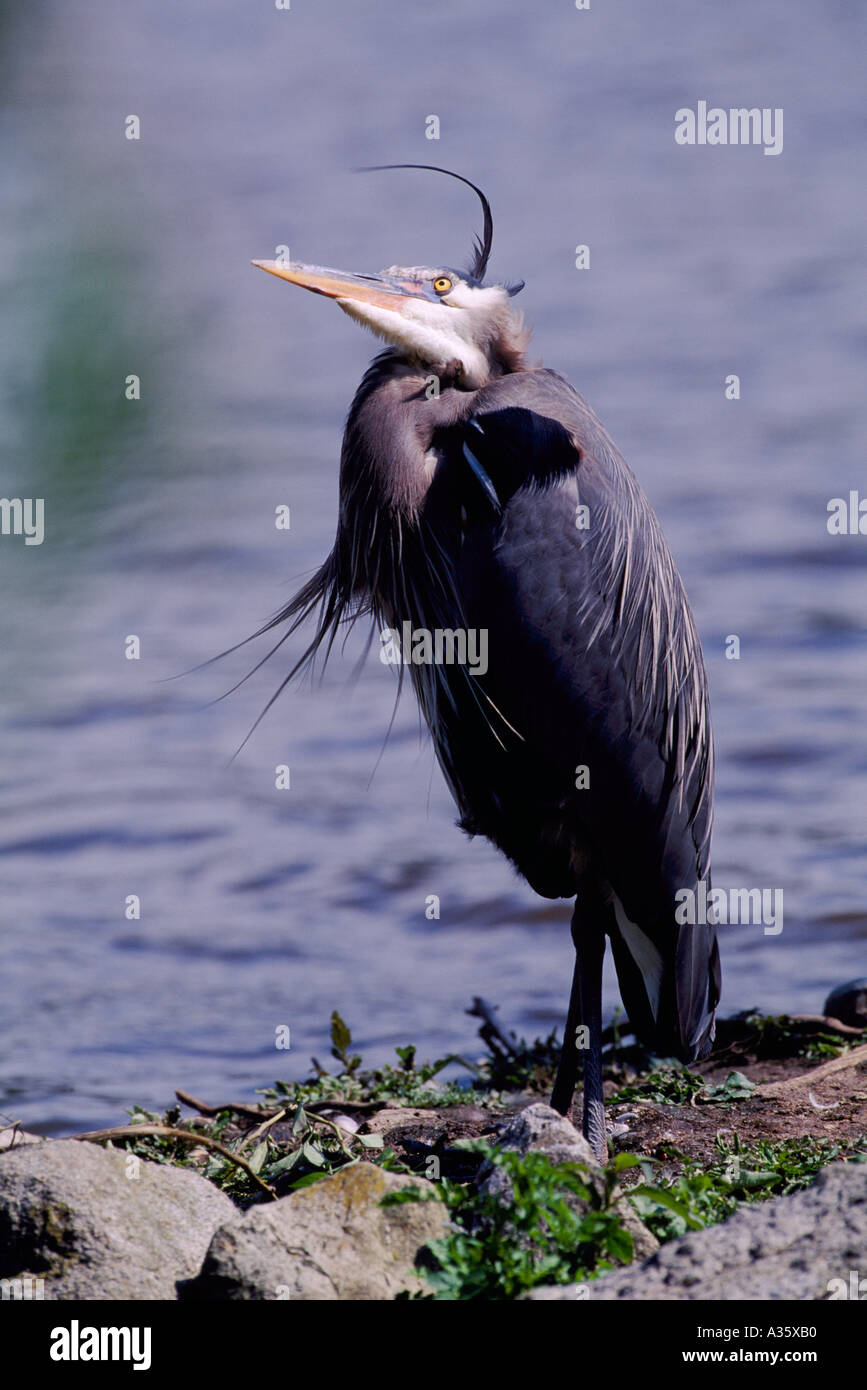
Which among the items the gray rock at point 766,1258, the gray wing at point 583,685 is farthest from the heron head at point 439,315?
the gray rock at point 766,1258

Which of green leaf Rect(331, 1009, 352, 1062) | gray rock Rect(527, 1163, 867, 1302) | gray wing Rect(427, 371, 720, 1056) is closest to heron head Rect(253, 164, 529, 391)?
gray wing Rect(427, 371, 720, 1056)

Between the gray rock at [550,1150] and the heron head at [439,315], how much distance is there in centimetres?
258

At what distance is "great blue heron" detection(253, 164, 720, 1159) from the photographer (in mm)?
4695

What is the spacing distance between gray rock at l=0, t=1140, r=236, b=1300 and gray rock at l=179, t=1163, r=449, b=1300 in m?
0.12

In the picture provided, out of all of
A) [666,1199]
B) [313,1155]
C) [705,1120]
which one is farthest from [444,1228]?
[705,1120]

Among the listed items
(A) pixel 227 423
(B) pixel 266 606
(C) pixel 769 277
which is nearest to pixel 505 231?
(C) pixel 769 277

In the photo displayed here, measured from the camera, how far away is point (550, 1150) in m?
3.29

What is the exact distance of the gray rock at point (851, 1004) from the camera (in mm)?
5742

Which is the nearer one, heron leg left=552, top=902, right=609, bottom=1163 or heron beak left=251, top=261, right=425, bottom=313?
heron beak left=251, top=261, right=425, bottom=313

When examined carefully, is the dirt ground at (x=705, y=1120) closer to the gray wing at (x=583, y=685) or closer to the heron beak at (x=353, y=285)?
the gray wing at (x=583, y=685)

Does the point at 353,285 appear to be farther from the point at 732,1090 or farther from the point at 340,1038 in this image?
the point at 732,1090

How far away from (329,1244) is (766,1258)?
0.89m

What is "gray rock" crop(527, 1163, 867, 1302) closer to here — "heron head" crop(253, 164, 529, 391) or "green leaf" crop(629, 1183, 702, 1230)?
"green leaf" crop(629, 1183, 702, 1230)
